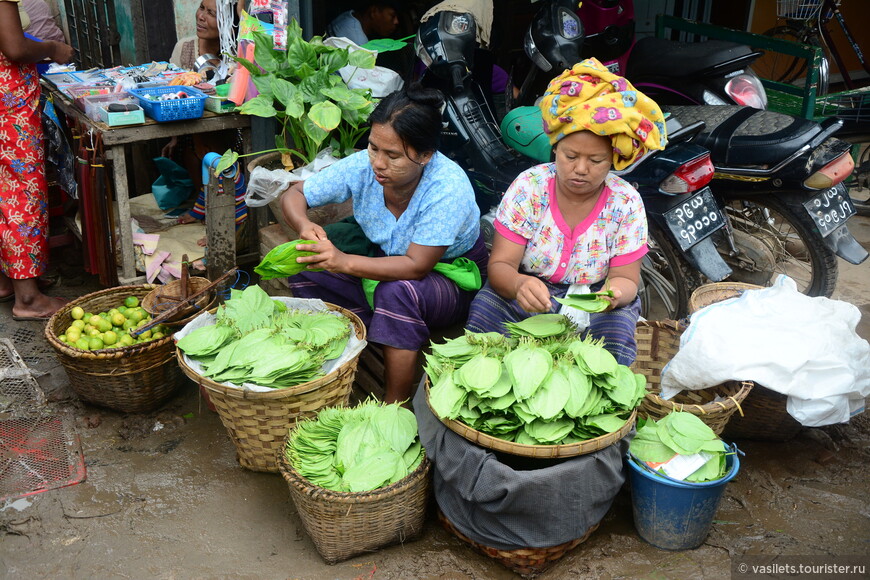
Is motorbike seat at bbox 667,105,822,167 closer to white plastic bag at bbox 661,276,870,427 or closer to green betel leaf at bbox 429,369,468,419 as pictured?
white plastic bag at bbox 661,276,870,427

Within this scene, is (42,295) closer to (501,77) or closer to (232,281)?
(232,281)

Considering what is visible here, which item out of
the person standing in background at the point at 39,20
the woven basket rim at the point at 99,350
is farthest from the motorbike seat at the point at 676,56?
the person standing in background at the point at 39,20

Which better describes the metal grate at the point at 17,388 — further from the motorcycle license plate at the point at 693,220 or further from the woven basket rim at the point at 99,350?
the motorcycle license plate at the point at 693,220

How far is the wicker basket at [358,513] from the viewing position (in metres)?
2.30

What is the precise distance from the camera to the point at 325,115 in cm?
348

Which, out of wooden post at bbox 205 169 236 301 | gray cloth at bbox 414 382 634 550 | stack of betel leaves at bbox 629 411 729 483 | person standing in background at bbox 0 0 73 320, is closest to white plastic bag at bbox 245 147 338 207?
wooden post at bbox 205 169 236 301

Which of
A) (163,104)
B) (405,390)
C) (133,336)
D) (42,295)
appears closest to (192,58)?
(163,104)

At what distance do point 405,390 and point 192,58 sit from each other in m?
2.96

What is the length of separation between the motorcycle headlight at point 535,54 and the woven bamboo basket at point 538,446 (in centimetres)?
223

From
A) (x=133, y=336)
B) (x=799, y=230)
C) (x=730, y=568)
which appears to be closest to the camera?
(x=730, y=568)

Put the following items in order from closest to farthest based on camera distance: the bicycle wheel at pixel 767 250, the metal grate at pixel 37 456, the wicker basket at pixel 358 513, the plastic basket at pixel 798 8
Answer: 1. the wicker basket at pixel 358 513
2. the metal grate at pixel 37 456
3. the bicycle wheel at pixel 767 250
4. the plastic basket at pixel 798 8

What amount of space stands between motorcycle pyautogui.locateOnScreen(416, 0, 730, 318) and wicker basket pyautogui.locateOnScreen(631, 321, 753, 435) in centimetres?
37

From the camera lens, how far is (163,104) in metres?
3.61

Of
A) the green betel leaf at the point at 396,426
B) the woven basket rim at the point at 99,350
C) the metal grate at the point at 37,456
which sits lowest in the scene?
the metal grate at the point at 37,456
